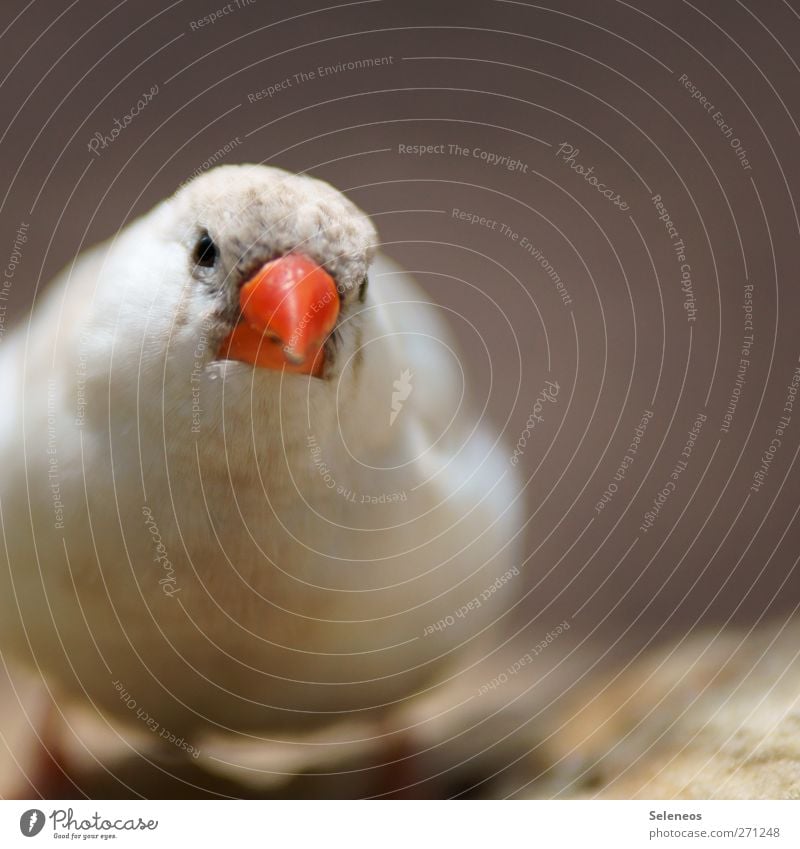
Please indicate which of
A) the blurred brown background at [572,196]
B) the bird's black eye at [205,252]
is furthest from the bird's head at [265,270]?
the blurred brown background at [572,196]

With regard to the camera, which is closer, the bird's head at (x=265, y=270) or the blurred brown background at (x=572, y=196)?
the bird's head at (x=265, y=270)

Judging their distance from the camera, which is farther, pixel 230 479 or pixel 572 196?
pixel 572 196

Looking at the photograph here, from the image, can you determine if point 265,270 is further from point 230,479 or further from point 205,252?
point 230,479

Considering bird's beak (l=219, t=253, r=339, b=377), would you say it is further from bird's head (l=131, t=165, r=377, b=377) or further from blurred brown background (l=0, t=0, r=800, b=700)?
blurred brown background (l=0, t=0, r=800, b=700)

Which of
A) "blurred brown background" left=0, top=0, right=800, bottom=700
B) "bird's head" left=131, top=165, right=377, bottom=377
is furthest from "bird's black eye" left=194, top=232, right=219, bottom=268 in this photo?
"blurred brown background" left=0, top=0, right=800, bottom=700

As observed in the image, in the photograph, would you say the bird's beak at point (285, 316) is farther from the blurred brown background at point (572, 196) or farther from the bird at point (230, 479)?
the blurred brown background at point (572, 196)

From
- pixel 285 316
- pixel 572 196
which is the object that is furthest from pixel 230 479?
pixel 572 196
